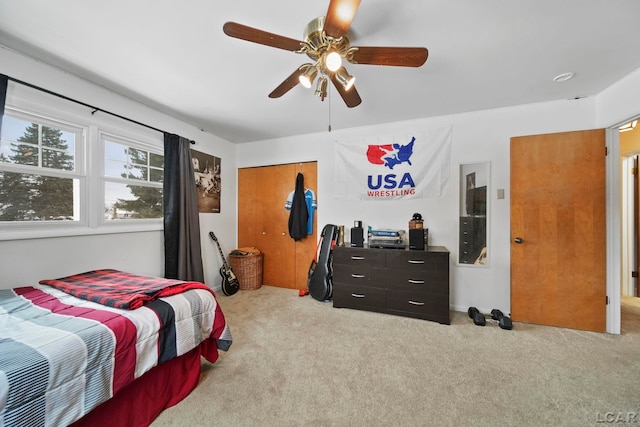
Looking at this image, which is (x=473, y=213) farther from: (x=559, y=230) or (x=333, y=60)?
(x=333, y=60)

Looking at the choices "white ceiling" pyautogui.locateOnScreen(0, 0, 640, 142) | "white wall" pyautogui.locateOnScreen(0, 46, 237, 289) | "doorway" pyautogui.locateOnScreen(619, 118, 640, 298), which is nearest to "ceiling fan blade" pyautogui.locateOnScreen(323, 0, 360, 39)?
Answer: "white ceiling" pyautogui.locateOnScreen(0, 0, 640, 142)

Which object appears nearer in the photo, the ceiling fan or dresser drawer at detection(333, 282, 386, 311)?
Result: the ceiling fan

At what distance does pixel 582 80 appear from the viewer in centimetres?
203

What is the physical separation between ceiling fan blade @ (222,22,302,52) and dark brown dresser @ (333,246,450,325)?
203cm

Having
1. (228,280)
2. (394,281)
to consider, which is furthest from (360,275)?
(228,280)

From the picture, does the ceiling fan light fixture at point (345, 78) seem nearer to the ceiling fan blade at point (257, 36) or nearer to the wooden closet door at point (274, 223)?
the ceiling fan blade at point (257, 36)

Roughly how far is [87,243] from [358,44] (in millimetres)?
2772

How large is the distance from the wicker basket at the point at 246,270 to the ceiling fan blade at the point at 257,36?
2787 millimetres

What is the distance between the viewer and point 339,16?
1.08m

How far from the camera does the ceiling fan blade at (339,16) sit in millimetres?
1005

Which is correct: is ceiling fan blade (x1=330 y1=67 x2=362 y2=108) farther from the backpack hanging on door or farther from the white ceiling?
the backpack hanging on door

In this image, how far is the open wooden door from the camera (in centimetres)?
221

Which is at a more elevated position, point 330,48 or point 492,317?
point 330,48

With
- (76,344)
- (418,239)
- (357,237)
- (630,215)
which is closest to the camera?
(76,344)
